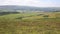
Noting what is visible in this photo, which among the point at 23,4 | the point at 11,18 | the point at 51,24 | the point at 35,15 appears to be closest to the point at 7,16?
the point at 11,18

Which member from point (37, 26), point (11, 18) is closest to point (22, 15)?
point (11, 18)

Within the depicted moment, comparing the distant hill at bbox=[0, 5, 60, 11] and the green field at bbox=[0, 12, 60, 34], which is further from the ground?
the distant hill at bbox=[0, 5, 60, 11]

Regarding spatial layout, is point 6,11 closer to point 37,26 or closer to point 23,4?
point 23,4

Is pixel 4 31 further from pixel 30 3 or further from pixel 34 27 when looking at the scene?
pixel 30 3

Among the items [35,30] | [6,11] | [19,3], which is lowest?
[35,30]

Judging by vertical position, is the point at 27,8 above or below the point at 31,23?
above

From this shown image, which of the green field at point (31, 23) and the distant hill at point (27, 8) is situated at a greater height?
the distant hill at point (27, 8)

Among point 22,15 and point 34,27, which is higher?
point 22,15
